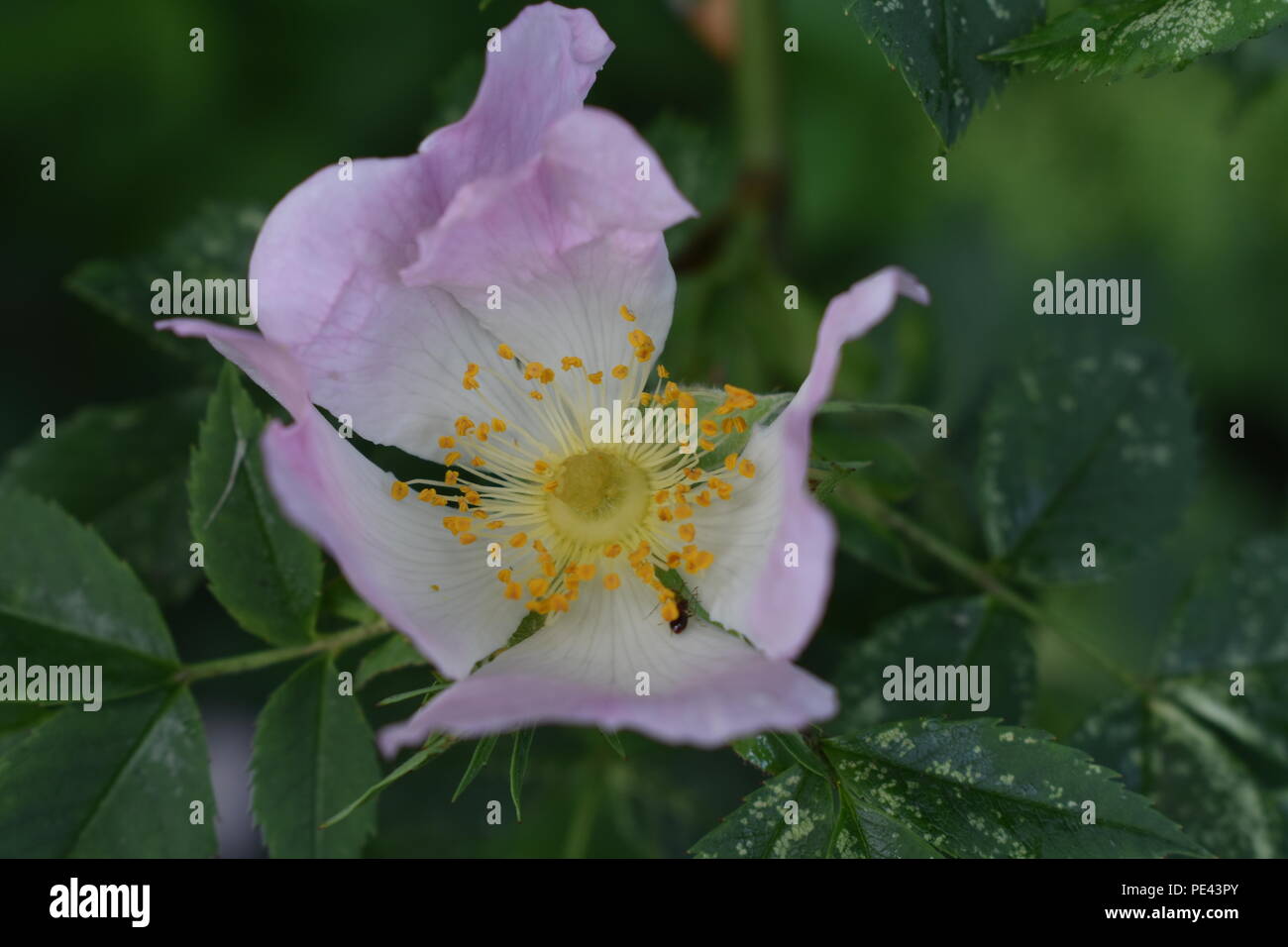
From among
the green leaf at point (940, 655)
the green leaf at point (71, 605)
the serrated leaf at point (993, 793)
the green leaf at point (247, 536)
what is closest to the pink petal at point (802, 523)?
the serrated leaf at point (993, 793)

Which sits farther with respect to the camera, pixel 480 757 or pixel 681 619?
pixel 681 619

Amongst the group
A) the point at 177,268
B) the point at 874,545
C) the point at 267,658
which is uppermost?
the point at 177,268

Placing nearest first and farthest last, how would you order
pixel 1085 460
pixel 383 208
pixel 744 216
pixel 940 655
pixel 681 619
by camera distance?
pixel 383 208, pixel 681 619, pixel 940 655, pixel 1085 460, pixel 744 216

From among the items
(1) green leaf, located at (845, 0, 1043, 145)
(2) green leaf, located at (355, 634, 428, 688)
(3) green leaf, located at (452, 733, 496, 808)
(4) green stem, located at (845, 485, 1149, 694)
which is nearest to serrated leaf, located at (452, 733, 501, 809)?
(3) green leaf, located at (452, 733, 496, 808)

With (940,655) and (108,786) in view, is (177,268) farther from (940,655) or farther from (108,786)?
(940,655)

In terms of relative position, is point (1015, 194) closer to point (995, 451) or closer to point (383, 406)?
point (995, 451)

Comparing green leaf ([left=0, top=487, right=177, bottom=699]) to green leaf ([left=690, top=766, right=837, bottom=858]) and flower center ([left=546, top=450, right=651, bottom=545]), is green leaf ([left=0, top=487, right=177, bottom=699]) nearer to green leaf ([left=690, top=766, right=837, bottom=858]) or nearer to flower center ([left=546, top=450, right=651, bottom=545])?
flower center ([left=546, top=450, right=651, bottom=545])

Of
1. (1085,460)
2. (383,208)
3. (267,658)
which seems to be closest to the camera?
(383,208)

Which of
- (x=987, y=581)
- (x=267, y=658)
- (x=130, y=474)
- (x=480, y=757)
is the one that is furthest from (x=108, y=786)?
(x=987, y=581)
